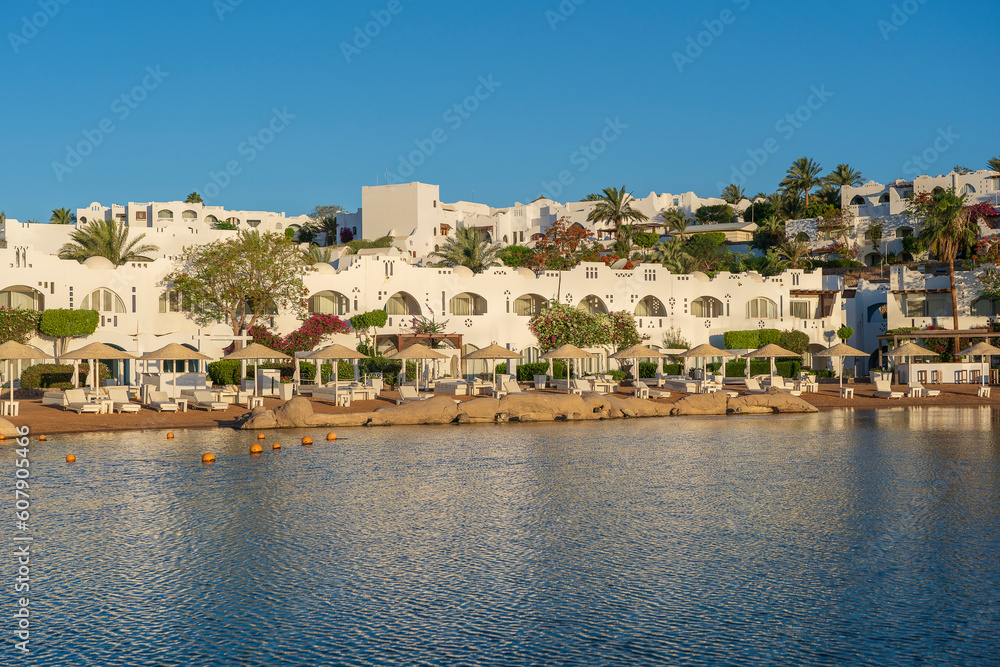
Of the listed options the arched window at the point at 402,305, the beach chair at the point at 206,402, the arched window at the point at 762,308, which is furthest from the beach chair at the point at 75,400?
the arched window at the point at 762,308

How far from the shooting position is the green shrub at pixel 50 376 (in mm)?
38312

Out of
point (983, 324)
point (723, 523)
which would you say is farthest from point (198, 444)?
point (983, 324)

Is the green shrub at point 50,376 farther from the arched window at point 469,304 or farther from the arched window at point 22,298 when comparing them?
the arched window at point 469,304

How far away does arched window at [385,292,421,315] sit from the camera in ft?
158

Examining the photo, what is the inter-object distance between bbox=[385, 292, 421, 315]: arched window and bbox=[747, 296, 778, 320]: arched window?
19931mm

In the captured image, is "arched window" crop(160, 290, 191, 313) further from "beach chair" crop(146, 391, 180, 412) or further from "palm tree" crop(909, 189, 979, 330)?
"palm tree" crop(909, 189, 979, 330)

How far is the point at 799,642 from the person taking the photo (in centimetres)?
856

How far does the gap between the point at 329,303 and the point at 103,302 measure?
1033 cm

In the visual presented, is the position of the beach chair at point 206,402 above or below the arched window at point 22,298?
below

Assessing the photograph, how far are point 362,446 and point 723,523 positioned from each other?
10697 millimetres

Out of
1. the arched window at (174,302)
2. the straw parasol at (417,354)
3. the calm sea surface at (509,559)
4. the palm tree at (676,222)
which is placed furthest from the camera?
the palm tree at (676,222)

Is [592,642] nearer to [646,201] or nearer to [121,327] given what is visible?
[121,327]

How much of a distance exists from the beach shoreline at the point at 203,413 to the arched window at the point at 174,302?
12.3 meters

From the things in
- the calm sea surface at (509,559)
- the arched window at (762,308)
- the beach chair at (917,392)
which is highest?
the arched window at (762,308)
